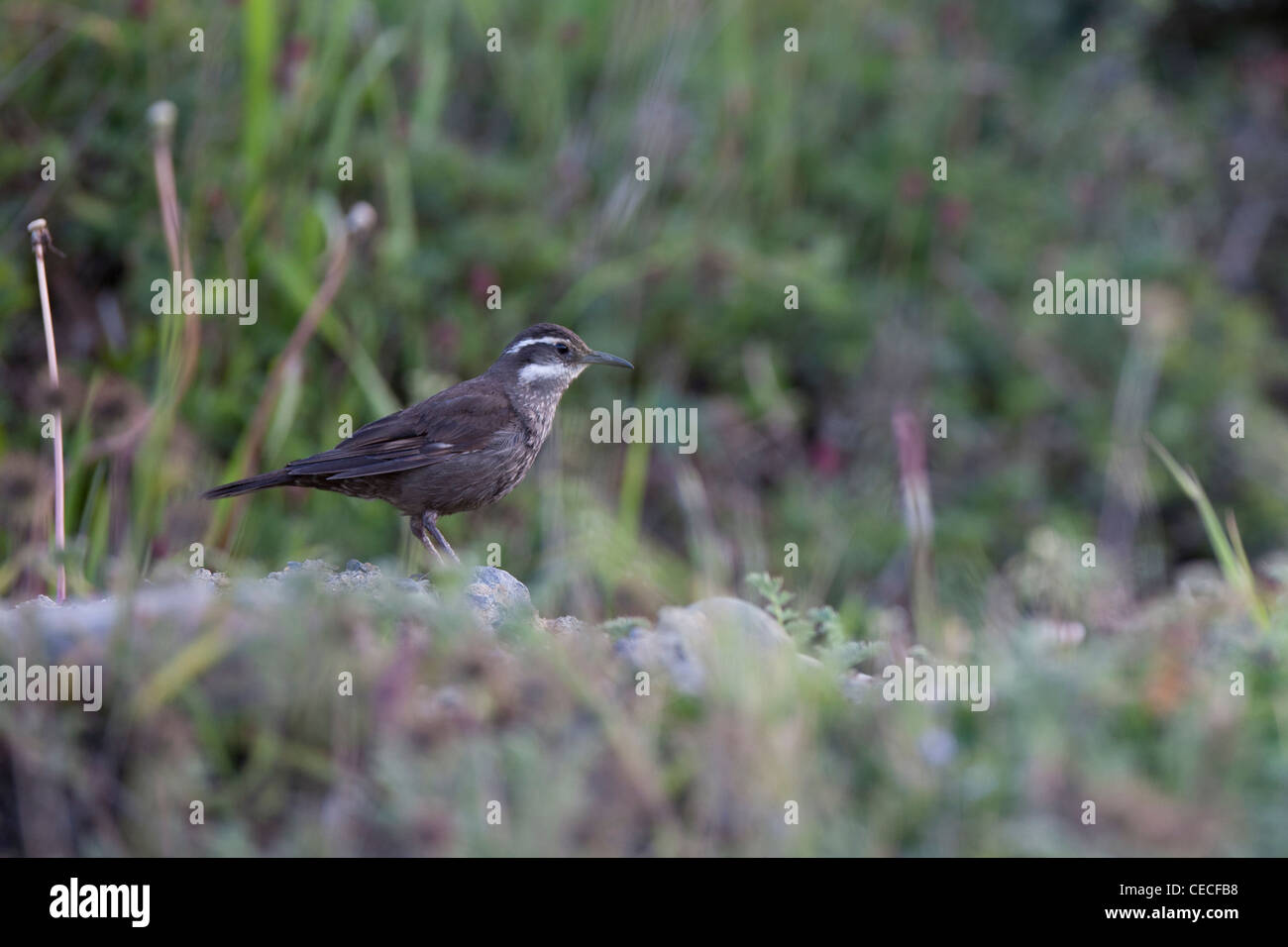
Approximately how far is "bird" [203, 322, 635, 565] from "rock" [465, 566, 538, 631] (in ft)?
2.63

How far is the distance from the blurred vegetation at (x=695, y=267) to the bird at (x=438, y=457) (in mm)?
361

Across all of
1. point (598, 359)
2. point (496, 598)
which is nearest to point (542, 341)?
point (598, 359)

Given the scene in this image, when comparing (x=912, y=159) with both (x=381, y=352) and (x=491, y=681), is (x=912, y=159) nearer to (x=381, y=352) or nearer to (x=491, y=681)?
(x=381, y=352)

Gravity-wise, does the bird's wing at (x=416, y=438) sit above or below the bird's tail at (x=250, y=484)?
above

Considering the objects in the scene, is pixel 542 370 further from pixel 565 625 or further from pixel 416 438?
pixel 565 625

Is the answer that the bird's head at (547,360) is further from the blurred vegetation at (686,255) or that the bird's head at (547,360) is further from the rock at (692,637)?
the rock at (692,637)

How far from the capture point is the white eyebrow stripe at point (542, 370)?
691cm

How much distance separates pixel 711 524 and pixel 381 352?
7.54ft

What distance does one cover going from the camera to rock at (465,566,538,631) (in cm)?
473

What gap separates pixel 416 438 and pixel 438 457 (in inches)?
5.8

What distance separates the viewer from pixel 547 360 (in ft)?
23.0

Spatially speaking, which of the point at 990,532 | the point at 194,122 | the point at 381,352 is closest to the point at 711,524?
the point at 990,532

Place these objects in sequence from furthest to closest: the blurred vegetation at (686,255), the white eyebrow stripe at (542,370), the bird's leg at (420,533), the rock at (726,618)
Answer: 1. the blurred vegetation at (686,255)
2. the white eyebrow stripe at (542,370)
3. the bird's leg at (420,533)
4. the rock at (726,618)

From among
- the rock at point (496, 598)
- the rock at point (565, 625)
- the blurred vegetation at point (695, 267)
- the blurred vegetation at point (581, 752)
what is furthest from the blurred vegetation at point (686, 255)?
the blurred vegetation at point (581, 752)
